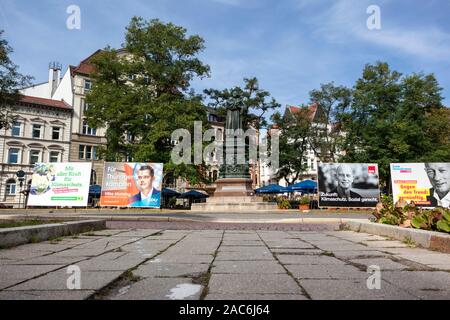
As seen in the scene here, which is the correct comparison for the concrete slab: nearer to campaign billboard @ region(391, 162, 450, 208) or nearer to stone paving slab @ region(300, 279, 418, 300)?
stone paving slab @ region(300, 279, 418, 300)

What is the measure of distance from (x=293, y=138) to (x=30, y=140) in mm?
33453

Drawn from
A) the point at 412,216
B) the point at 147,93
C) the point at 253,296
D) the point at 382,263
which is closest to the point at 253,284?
the point at 253,296

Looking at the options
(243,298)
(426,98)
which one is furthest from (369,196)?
(243,298)

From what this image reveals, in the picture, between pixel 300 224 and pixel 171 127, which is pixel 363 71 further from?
pixel 300 224

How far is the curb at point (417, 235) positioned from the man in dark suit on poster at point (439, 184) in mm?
16973

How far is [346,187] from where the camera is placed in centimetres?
2509

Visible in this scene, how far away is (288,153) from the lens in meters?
47.0

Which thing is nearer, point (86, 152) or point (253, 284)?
point (253, 284)

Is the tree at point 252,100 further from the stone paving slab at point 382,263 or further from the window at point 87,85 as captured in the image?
the stone paving slab at point 382,263

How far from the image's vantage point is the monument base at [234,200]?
70.2ft

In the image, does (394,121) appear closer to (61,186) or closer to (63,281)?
(61,186)

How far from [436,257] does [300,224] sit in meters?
7.32

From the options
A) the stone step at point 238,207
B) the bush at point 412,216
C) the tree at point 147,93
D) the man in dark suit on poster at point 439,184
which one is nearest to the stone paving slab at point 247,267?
the bush at point 412,216
